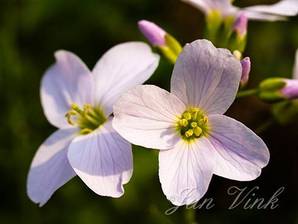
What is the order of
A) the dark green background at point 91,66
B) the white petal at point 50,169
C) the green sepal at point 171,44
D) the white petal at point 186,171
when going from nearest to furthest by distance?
the white petal at point 186,171
the white petal at point 50,169
the green sepal at point 171,44
the dark green background at point 91,66

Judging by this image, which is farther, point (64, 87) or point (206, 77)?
point (64, 87)

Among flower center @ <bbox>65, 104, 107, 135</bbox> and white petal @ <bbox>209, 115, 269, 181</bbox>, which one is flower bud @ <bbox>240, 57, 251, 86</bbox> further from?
flower center @ <bbox>65, 104, 107, 135</bbox>

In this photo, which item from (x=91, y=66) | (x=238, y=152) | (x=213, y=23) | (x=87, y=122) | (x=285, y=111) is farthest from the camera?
(x=91, y=66)

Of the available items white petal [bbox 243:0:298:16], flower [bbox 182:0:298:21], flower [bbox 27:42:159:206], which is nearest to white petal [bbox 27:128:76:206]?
flower [bbox 27:42:159:206]

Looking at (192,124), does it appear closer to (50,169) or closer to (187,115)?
(187,115)

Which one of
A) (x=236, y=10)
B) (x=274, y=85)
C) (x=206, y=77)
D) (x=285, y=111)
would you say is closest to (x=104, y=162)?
(x=206, y=77)

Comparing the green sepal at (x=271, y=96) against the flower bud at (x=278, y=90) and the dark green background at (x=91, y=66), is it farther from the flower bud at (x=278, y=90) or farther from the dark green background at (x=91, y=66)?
the dark green background at (x=91, y=66)

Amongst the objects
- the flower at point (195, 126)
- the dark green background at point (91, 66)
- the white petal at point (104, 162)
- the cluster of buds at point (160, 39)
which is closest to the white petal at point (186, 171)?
the flower at point (195, 126)
